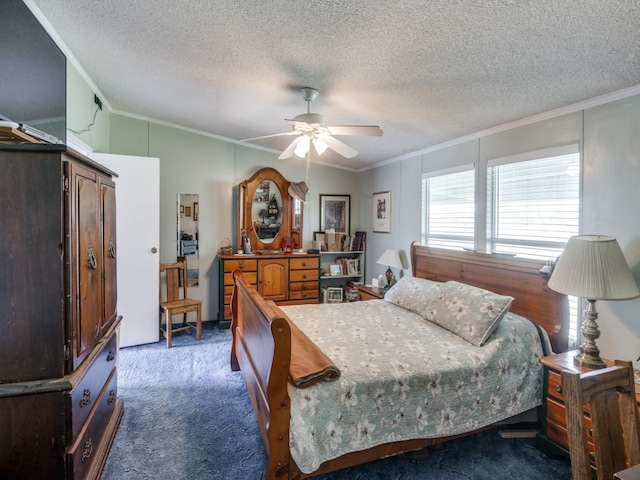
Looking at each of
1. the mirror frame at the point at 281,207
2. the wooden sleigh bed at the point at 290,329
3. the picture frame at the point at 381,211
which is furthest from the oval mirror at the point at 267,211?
the wooden sleigh bed at the point at 290,329

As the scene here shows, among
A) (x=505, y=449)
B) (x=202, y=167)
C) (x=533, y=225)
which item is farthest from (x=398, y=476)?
(x=202, y=167)

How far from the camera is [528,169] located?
273 cm

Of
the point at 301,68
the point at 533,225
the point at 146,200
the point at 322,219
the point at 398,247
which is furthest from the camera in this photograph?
the point at 322,219

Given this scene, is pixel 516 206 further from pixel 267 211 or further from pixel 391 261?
pixel 267 211

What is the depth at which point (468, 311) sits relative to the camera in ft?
7.80

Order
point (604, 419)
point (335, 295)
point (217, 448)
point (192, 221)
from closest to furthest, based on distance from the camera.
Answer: point (604, 419)
point (217, 448)
point (192, 221)
point (335, 295)

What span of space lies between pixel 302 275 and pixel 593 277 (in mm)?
3386

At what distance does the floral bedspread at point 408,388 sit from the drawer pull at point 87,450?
3.39 ft

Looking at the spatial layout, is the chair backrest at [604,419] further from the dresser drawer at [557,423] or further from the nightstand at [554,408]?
the dresser drawer at [557,423]

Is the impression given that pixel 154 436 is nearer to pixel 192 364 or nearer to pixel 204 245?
pixel 192 364

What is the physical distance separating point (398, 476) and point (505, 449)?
0.77m

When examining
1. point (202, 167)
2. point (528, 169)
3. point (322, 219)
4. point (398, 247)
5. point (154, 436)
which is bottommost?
point (154, 436)

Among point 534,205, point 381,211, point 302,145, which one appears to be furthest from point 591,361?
point 381,211

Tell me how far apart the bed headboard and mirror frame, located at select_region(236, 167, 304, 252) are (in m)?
2.18
